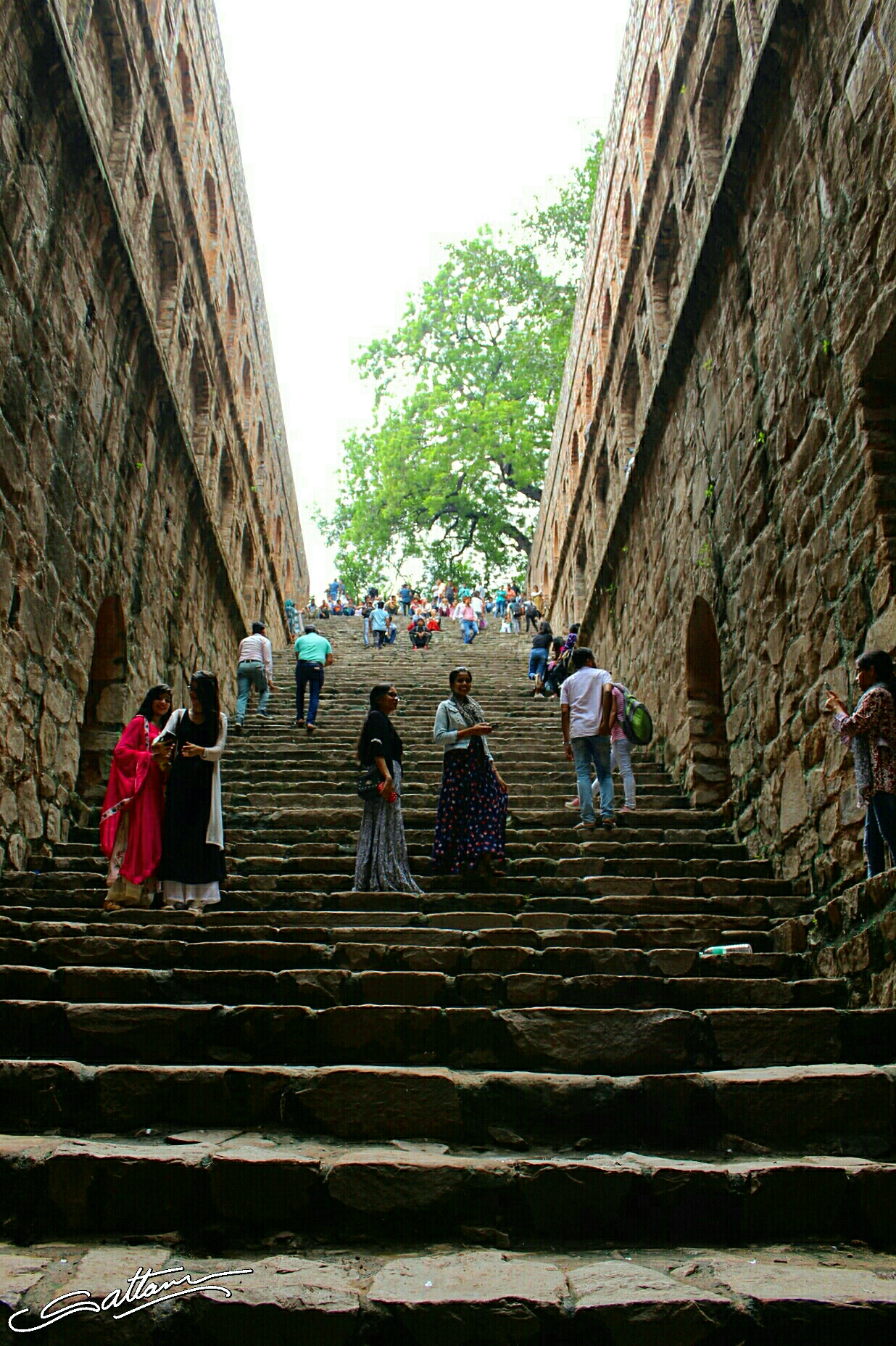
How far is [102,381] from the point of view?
31.7ft

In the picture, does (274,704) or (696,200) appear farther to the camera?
(274,704)

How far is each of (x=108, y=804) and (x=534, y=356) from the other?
32321 millimetres

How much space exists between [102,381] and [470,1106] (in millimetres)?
7805

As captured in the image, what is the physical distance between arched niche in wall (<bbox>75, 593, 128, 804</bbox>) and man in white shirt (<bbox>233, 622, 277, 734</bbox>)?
2812mm

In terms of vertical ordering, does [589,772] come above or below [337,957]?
above

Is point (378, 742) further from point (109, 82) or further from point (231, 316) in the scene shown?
point (231, 316)

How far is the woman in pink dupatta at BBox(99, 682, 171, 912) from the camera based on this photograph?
21.7ft

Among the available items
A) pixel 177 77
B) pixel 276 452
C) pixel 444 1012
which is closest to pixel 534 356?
pixel 276 452

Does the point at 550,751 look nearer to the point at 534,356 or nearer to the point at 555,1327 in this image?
the point at 555,1327

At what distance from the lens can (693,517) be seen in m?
10.4

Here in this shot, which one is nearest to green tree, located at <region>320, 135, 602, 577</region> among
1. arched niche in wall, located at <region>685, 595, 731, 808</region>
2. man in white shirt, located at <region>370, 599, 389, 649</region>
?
man in white shirt, located at <region>370, 599, 389, 649</region>

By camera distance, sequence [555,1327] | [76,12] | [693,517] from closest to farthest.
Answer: [555,1327] → [76,12] → [693,517]

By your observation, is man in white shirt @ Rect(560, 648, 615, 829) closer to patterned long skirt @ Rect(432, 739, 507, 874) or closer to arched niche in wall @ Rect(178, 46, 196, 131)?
patterned long skirt @ Rect(432, 739, 507, 874)
